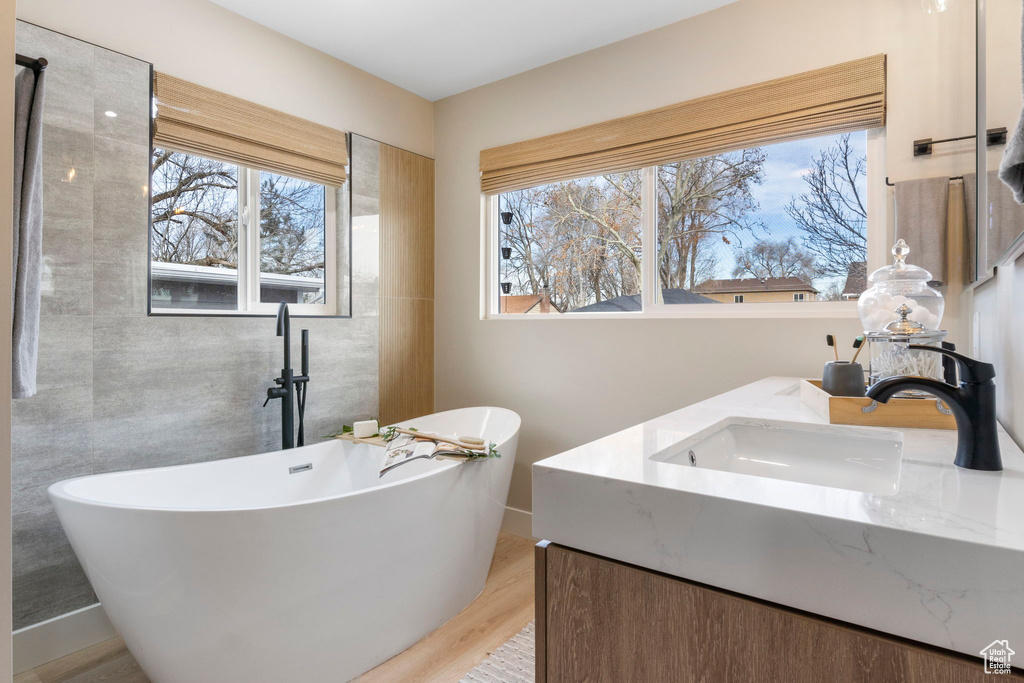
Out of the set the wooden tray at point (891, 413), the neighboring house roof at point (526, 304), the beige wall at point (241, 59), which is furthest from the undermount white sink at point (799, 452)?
the beige wall at point (241, 59)

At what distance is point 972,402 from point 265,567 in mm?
1619

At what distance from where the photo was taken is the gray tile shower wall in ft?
6.10

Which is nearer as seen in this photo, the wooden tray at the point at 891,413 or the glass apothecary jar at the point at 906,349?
the wooden tray at the point at 891,413

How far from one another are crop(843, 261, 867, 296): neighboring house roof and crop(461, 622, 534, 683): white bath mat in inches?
72.4

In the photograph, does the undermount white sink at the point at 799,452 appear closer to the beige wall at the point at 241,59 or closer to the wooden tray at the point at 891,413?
the wooden tray at the point at 891,413

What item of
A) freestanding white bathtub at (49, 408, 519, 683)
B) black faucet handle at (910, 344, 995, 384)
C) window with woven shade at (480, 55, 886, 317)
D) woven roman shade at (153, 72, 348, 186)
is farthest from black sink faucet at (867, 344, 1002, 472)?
woven roman shade at (153, 72, 348, 186)

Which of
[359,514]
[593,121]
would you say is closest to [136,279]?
[359,514]

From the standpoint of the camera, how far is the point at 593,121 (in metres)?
2.75

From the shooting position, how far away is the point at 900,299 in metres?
1.36

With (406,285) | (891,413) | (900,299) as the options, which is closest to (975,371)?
(891,413)

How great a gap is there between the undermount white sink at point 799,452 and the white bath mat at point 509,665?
1105mm

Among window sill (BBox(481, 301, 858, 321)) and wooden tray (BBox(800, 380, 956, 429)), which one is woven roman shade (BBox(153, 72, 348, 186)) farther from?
wooden tray (BBox(800, 380, 956, 429))

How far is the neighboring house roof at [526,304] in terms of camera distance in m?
3.03

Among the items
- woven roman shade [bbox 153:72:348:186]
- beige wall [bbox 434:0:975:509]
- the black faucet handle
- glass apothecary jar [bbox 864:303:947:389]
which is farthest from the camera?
woven roman shade [bbox 153:72:348:186]
